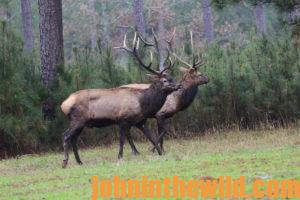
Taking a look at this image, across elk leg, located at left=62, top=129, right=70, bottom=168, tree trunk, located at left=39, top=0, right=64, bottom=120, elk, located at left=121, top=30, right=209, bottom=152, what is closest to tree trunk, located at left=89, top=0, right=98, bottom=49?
tree trunk, located at left=39, top=0, right=64, bottom=120

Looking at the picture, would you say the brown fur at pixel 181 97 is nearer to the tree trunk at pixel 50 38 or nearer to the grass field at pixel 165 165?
the grass field at pixel 165 165

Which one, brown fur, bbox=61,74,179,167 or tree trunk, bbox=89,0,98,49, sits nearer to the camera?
brown fur, bbox=61,74,179,167

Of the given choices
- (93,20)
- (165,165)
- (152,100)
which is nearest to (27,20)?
(93,20)

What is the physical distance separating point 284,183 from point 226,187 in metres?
0.72

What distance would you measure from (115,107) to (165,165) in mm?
2385

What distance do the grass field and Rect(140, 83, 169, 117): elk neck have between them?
0.86 metres

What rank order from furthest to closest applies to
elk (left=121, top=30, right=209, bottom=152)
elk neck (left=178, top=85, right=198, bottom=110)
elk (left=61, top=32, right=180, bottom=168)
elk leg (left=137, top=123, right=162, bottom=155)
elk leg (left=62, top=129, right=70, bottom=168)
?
elk neck (left=178, top=85, right=198, bottom=110) → elk (left=121, top=30, right=209, bottom=152) → elk leg (left=137, top=123, right=162, bottom=155) → elk (left=61, top=32, right=180, bottom=168) → elk leg (left=62, top=129, right=70, bottom=168)

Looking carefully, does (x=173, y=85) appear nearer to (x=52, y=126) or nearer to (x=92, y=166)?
(x=92, y=166)

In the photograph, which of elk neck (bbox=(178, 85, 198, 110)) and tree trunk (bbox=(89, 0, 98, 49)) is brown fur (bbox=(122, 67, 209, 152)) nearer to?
elk neck (bbox=(178, 85, 198, 110))

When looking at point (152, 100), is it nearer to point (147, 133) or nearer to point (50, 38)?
point (147, 133)

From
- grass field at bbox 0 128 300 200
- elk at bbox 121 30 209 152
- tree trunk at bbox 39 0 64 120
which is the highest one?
tree trunk at bbox 39 0 64 120

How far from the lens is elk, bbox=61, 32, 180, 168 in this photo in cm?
1380

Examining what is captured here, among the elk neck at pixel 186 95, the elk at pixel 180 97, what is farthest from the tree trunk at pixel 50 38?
the elk neck at pixel 186 95

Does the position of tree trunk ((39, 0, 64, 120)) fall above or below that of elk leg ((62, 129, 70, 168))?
above
